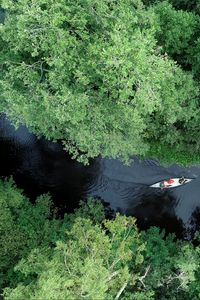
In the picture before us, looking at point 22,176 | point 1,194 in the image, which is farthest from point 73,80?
point 22,176

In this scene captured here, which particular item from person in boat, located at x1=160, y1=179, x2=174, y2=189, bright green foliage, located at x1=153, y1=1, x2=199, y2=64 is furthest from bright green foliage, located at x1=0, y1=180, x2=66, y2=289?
bright green foliage, located at x1=153, y1=1, x2=199, y2=64

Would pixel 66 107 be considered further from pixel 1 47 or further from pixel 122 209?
pixel 122 209

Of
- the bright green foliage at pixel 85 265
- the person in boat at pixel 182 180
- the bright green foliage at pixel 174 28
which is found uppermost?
the bright green foliage at pixel 174 28

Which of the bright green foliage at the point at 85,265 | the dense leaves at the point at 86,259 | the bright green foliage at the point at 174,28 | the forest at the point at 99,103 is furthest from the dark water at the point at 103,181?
the bright green foliage at the point at 174,28

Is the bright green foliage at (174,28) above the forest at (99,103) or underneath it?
above

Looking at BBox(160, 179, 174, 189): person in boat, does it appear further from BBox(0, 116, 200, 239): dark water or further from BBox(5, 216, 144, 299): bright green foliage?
BBox(5, 216, 144, 299): bright green foliage

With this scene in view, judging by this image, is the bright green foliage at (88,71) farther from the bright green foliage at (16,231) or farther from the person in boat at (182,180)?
the person in boat at (182,180)

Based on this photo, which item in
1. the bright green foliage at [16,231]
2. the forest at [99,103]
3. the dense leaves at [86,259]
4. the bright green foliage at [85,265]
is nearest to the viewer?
the bright green foliage at [85,265]
